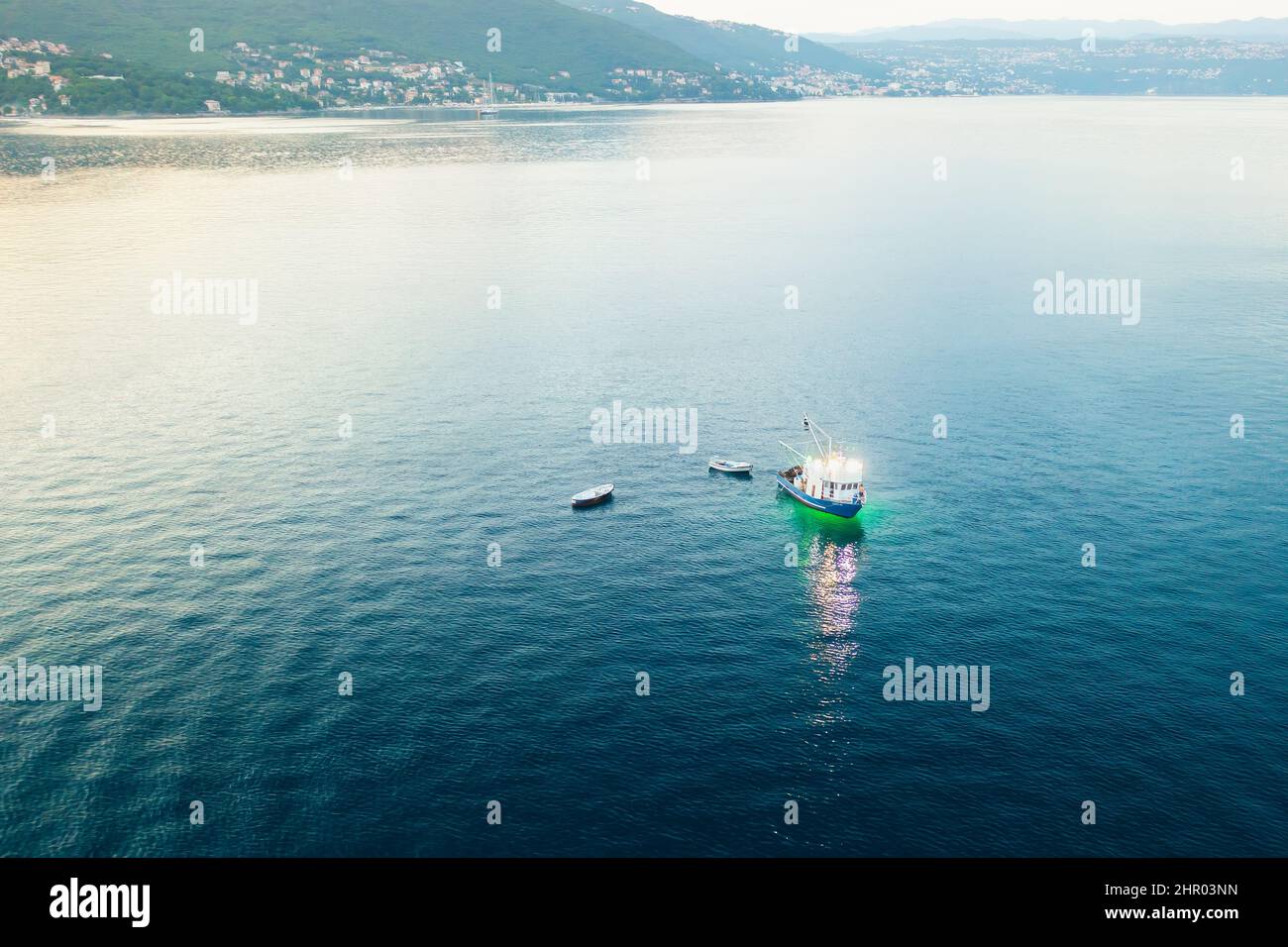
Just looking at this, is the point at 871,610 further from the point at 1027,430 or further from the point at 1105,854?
the point at 1027,430

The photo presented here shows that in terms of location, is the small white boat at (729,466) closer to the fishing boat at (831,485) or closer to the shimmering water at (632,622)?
the shimmering water at (632,622)

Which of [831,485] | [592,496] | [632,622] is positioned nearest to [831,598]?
[632,622]

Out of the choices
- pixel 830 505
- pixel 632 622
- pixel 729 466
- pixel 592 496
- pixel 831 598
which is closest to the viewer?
pixel 632 622

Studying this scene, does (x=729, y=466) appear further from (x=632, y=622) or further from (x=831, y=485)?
(x=632, y=622)

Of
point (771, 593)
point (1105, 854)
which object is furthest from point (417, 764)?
point (1105, 854)

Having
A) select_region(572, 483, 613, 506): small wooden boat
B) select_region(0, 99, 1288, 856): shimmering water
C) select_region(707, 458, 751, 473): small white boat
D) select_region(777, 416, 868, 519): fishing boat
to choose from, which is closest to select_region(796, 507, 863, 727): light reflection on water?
select_region(0, 99, 1288, 856): shimmering water
